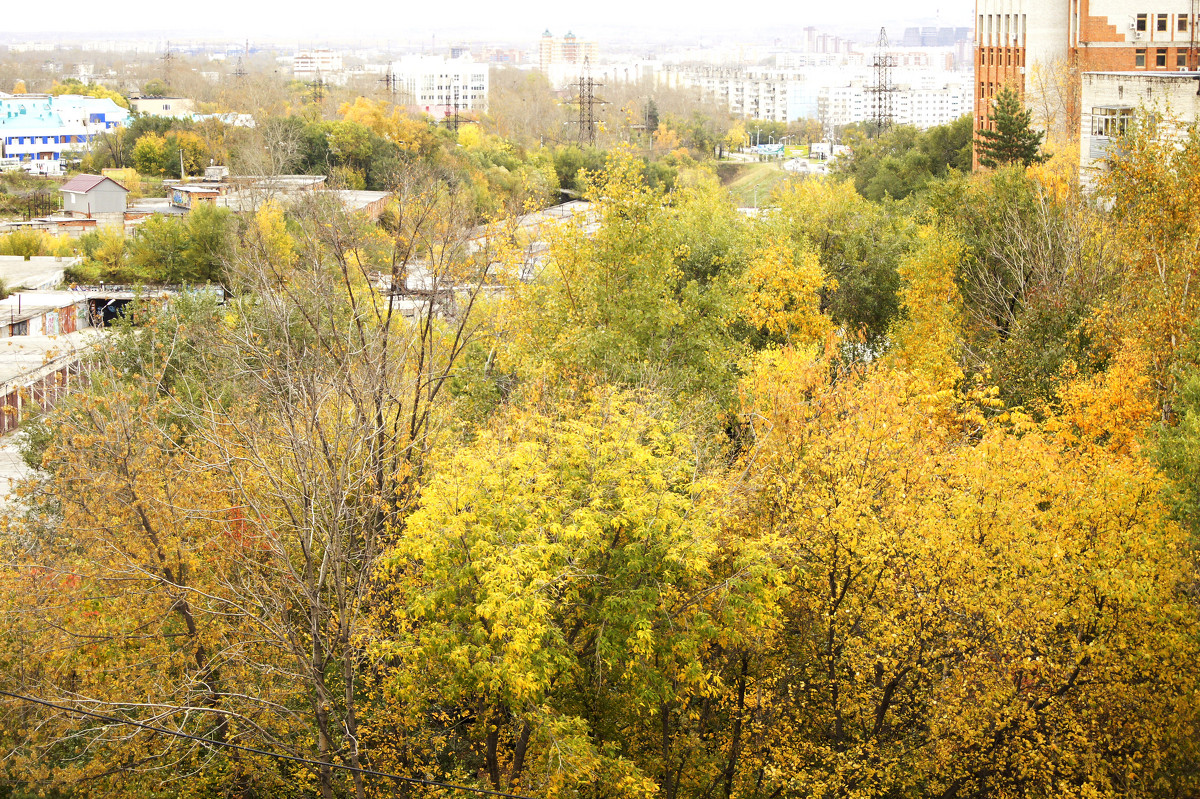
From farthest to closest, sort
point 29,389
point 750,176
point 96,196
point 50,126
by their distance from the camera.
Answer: point 750,176, point 50,126, point 96,196, point 29,389

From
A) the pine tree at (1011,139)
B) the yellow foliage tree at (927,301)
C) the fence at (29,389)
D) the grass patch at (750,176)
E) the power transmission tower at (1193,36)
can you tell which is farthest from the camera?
the grass patch at (750,176)

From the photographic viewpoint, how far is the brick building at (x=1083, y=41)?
42.0 m

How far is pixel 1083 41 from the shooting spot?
43.7 m

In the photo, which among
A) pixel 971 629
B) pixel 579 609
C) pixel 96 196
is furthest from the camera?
pixel 96 196

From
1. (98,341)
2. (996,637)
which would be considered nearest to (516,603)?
(996,637)

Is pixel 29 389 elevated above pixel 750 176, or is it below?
below

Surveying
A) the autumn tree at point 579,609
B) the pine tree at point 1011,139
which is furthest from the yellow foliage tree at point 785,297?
the pine tree at point 1011,139

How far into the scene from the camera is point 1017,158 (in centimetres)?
3703

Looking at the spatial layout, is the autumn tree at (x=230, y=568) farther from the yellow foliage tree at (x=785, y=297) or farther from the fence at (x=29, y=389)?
the fence at (x=29, y=389)

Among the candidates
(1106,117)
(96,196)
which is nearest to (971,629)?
(1106,117)

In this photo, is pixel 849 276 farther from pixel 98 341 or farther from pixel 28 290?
pixel 28 290

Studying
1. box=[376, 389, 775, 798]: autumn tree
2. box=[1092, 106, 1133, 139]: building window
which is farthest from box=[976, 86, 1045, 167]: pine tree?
Result: box=[376, 389, 775, 798]: autumn tree

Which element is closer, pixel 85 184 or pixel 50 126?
pixel 85 184

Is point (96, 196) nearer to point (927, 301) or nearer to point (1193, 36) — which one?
point (927, 301)
